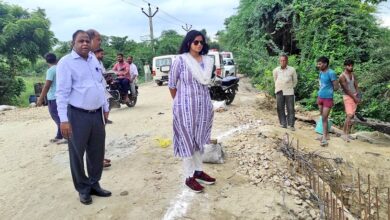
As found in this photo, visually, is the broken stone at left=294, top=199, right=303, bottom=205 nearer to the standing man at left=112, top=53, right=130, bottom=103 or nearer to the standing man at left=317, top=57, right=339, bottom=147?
the standing man at left=317, top=57, right=339, bottom=147

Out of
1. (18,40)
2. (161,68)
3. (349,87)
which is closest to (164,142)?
(349,87)

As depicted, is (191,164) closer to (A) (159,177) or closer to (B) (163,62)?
(A) (159,177)

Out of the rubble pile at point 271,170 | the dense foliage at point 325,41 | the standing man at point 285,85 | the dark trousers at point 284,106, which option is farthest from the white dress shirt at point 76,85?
the dense foliage at point 325,41

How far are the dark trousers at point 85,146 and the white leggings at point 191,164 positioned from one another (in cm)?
90

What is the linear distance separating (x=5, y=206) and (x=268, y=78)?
10.2 metres

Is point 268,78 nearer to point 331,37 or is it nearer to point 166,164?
point 331,37

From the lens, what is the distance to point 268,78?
13.6m

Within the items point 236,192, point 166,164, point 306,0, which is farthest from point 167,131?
point 306,0

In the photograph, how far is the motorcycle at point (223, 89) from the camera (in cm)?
1154

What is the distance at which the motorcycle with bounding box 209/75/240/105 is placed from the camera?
1154 cm

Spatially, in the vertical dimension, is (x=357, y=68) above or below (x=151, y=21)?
below

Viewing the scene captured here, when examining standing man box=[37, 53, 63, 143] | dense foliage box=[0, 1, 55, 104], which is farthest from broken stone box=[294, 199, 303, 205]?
dense foliage box=[0, 1, 55, 104]

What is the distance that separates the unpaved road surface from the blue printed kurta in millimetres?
549

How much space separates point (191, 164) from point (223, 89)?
714 cm
